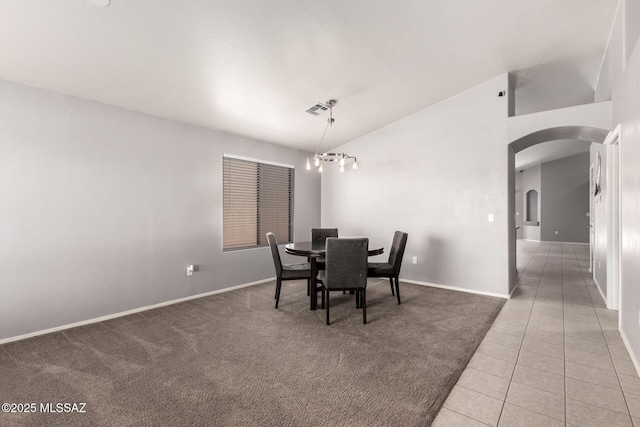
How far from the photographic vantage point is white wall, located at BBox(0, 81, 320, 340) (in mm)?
2684

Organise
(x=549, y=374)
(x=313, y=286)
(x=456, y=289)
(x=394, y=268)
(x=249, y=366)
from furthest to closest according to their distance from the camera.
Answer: (x=456, y=289) → (x=394, y=268) → (x=313, y=286) → (x=249, y=366) → (x=549, y=374)

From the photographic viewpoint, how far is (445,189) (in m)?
4.49

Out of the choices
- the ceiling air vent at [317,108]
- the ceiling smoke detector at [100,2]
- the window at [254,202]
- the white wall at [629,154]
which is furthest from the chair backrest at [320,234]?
the ceiling smoke detector at [100,2]

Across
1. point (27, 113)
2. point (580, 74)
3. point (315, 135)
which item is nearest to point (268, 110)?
point (315, 135)

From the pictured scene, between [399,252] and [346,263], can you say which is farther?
[399,252]

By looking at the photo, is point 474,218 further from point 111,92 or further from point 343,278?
point 111,92

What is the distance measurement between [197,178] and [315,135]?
2.12 metres

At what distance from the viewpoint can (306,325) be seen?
3.03 m

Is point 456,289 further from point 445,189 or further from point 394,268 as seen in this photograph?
point 445,189

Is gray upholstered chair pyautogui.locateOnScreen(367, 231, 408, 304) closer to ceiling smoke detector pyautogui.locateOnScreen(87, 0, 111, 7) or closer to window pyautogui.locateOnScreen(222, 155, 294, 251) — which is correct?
window pyautogui.locateOnScreen(222, 155, 294, 251)

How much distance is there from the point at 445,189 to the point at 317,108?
2348 mm

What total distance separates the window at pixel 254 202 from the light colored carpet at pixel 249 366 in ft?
4.95

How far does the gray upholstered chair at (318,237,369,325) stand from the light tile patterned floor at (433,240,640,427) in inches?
49.4

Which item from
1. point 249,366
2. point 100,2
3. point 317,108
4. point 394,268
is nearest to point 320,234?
point 394,268
